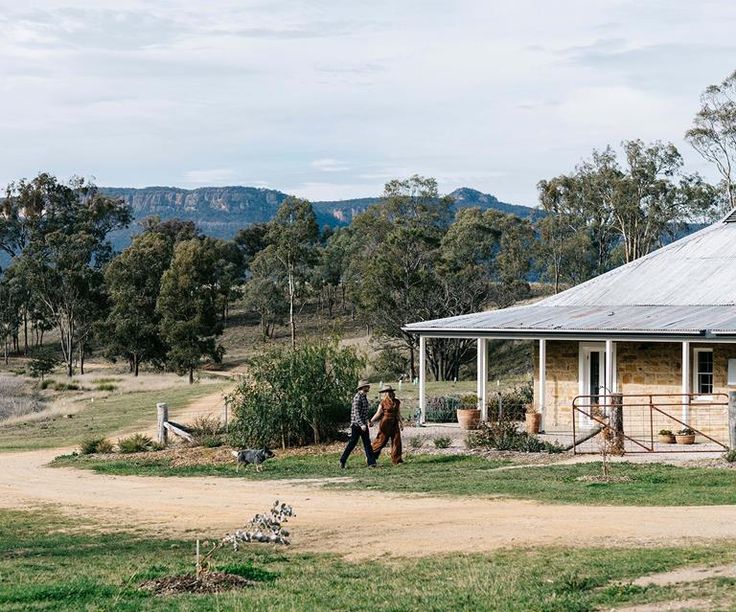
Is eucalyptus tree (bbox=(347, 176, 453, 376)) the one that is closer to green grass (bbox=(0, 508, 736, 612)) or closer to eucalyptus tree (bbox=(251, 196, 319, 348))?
eucalyptus tree (bbox=(251, 196, 319, 348))

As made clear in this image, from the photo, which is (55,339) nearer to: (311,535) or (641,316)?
(641,316)

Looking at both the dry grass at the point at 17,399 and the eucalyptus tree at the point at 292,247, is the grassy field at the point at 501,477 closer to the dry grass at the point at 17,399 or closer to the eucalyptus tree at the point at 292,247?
the dry grass at the point at 17,399

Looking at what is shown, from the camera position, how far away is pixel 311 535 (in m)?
14.3

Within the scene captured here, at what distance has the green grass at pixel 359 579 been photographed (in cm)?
979

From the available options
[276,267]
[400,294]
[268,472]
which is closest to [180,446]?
[268,472]

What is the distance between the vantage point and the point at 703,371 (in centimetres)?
2733

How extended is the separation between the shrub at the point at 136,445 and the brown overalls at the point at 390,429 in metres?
6.89

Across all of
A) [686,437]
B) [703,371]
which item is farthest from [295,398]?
[703,371]

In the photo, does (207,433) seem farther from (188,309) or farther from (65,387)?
(188,309)

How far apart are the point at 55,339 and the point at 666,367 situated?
263 feet

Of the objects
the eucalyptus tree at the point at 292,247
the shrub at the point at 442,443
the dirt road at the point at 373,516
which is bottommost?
the dirt road at the point at 373,516

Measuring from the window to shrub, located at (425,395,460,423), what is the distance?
6.15 meters

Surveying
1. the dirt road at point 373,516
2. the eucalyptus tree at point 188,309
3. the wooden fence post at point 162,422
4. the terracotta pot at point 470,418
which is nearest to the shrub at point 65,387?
the eucalyptus tree at point 188,309

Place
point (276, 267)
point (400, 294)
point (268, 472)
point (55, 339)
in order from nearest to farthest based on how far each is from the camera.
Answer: point (268, 472)
point (400, 294)
point (276, 267)
point (55, 339)
